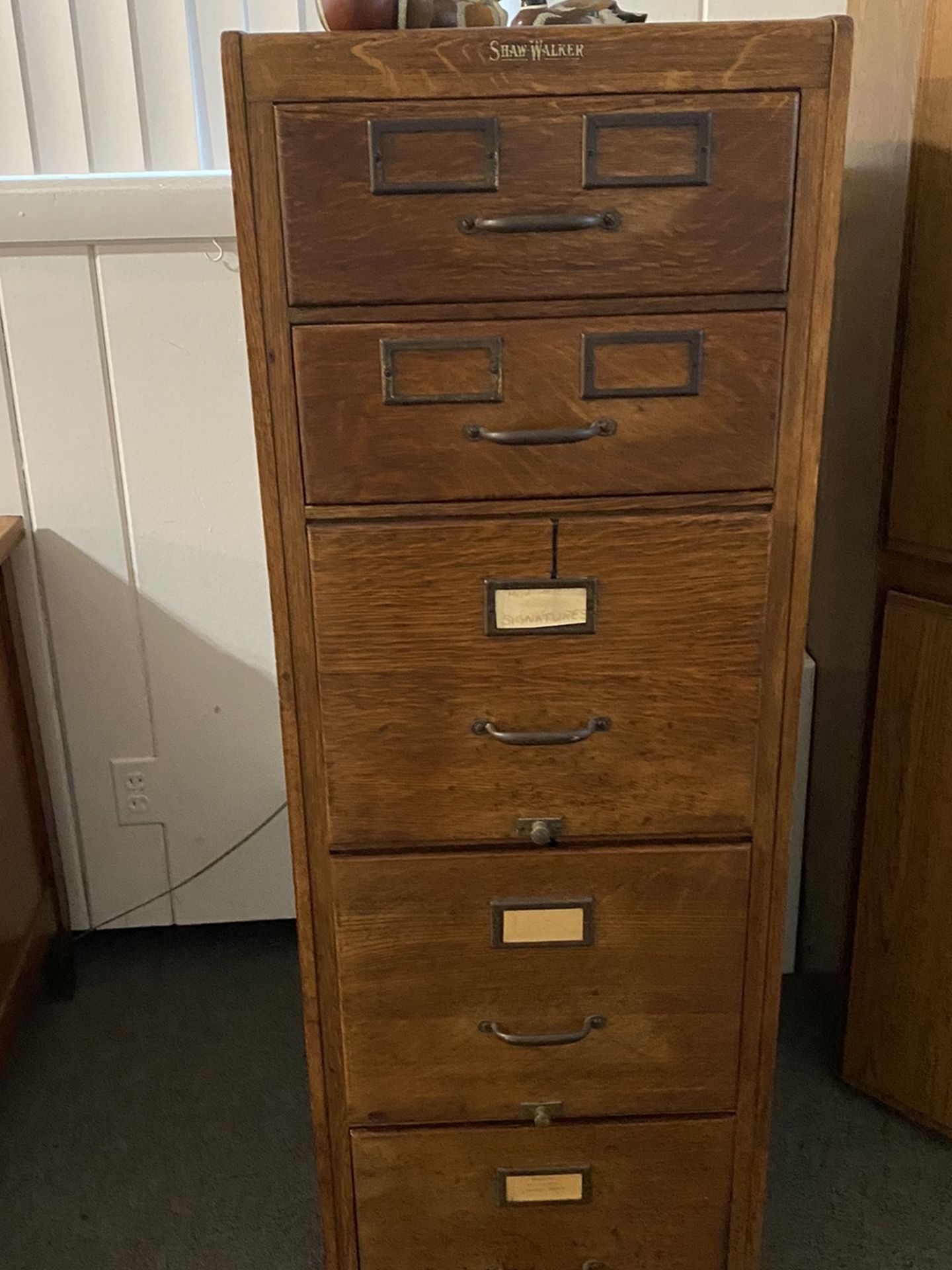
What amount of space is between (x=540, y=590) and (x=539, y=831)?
0.76ft

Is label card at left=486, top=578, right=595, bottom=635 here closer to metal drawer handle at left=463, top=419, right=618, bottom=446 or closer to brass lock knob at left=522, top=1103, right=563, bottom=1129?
metal drawer handle at left=463, top=419, right=618, bottom=446

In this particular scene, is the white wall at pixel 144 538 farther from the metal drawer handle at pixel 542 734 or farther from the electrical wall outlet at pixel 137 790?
the metal drawer handle at pixel 542 734

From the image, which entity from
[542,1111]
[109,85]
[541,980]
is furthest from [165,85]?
[542,1111]

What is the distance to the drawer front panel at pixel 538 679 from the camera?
95 centimetres

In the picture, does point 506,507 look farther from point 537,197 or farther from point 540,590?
point 537,197

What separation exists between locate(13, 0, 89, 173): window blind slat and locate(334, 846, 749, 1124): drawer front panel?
112cm

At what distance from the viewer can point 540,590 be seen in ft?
3.14

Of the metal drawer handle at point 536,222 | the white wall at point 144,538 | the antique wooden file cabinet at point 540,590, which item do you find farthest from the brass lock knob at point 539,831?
the white wall at point 144,538

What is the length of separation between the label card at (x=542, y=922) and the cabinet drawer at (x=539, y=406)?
0.39 meters

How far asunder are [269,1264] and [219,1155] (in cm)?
19

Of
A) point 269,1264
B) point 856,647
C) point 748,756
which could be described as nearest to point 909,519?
point 856,647

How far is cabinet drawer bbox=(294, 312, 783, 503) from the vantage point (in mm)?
896

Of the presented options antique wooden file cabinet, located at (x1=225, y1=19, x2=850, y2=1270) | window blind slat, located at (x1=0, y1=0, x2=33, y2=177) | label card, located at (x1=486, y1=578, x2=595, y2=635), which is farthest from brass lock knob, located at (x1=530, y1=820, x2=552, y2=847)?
window blind slat, located at (x1=0, y1=0, x2=33, y2=177)

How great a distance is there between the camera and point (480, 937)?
42.0 inches
